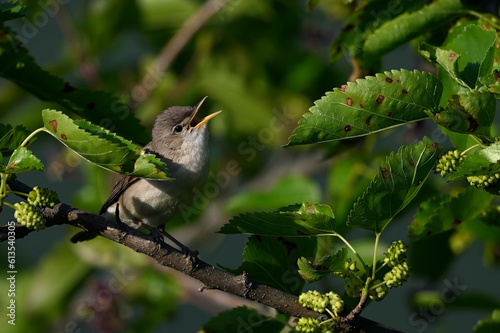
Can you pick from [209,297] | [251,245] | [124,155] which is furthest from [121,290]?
[124,155]

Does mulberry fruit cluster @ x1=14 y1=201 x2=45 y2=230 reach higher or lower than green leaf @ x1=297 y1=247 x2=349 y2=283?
higher

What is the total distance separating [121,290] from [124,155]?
264 cm

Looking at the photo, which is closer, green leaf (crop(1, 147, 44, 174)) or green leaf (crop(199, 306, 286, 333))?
green leaf (crop(1, 147, 44, 174))

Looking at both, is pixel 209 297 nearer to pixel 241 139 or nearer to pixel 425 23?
pixel 241 139

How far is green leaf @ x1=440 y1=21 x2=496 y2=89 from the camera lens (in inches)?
75.8

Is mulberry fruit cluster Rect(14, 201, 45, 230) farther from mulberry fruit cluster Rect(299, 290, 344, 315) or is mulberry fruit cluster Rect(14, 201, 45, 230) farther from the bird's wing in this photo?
the bird's wing

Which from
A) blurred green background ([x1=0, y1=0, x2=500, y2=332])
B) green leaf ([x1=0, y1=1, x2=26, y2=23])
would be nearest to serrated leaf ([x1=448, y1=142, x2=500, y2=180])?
green leaf ([x1=0, y1=1, x2=26, y2=23])

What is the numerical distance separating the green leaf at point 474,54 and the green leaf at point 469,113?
0.14 m

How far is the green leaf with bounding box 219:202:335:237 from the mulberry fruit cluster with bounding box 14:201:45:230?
0.54 m

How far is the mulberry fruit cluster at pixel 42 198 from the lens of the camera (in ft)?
6.18

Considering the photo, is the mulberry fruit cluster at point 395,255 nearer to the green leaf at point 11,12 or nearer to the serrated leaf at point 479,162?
the serrated leaf at point 479,162

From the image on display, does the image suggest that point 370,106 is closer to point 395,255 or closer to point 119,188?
point 395,255

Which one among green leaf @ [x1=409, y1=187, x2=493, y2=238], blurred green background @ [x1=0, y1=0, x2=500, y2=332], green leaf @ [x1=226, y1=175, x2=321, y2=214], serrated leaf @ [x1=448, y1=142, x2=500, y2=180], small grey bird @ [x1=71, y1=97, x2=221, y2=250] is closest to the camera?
serrated leaf @ [x1=448, y1=142, x2=500, y2=180]

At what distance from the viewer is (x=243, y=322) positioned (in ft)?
7.34
